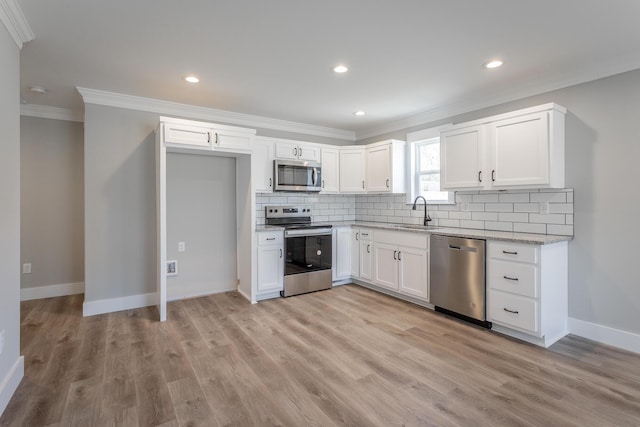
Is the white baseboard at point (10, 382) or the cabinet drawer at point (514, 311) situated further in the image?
the cabinet drawer at point (514, 311)

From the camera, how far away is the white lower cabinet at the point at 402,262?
3.80 metres

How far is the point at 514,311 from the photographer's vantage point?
9.70 ft

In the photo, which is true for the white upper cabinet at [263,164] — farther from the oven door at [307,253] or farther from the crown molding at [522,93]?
the crown molding at [522,93]

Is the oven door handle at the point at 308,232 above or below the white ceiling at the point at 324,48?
below

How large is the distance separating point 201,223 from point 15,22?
263 cm

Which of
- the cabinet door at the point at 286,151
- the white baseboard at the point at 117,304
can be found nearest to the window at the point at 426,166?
the cabinet door at the point at 286,151

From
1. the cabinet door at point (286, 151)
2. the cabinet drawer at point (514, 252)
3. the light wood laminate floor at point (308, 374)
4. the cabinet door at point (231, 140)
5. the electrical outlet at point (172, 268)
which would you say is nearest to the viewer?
the light wood laminate floor at point (308, 374)

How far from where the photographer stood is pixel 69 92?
3.61m

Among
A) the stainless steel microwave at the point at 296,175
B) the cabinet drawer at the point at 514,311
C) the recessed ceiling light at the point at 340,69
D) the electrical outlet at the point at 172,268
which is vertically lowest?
the cabinet drawer at the point at 514,311

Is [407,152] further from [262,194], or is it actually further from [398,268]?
[262,194]

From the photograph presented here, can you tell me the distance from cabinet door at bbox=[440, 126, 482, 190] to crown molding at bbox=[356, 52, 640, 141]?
49 cm

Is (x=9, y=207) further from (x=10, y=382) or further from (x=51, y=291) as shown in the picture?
(x=51, y=291)

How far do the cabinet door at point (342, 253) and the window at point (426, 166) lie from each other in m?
1.09

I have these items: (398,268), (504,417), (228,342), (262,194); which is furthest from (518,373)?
(262,194)
